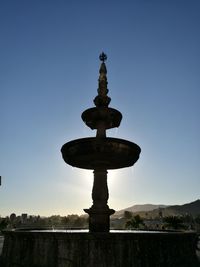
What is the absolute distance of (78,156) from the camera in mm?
11523

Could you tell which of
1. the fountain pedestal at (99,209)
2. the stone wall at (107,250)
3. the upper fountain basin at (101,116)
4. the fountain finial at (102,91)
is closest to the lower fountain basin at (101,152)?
the fountain pedestal at (99,209)

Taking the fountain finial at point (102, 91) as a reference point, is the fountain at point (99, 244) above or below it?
below

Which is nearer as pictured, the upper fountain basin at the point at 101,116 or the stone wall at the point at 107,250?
the stone wall at the point at 107,250

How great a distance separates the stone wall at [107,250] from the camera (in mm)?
7703

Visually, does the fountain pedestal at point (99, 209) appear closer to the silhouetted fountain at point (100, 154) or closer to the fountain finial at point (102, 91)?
the silhouetted fountain at point (100, 154)

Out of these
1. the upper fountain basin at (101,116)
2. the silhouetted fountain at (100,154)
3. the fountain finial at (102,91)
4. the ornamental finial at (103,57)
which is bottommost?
the silhouetted fountain at (100,154)

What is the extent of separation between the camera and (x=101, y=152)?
1086cm

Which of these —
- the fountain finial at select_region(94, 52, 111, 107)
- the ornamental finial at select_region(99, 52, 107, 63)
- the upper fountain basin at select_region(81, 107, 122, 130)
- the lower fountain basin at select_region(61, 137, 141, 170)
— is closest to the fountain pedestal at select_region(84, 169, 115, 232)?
the lower fountain basin at select_region(61, 137, 141, 170)

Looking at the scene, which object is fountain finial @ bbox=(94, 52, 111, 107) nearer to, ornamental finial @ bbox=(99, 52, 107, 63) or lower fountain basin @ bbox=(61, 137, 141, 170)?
ornamental finial @ bbox=(99, 52, 107, 63)

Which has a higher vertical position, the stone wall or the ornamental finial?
the ornamental finial

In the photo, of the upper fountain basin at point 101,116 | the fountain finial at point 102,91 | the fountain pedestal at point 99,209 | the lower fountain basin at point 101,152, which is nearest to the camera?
the lower fountain basin at point 101,152

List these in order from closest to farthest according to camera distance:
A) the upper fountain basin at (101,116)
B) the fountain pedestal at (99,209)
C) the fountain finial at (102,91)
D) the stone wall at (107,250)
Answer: the stone wall at (107,250)
the fountain pedestal at (99,209)
the upper fountain basin at (101,116)
the fountain finial at (102,91)

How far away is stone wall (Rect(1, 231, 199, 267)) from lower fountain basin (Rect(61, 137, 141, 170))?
3421mm

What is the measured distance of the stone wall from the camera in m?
7.70
